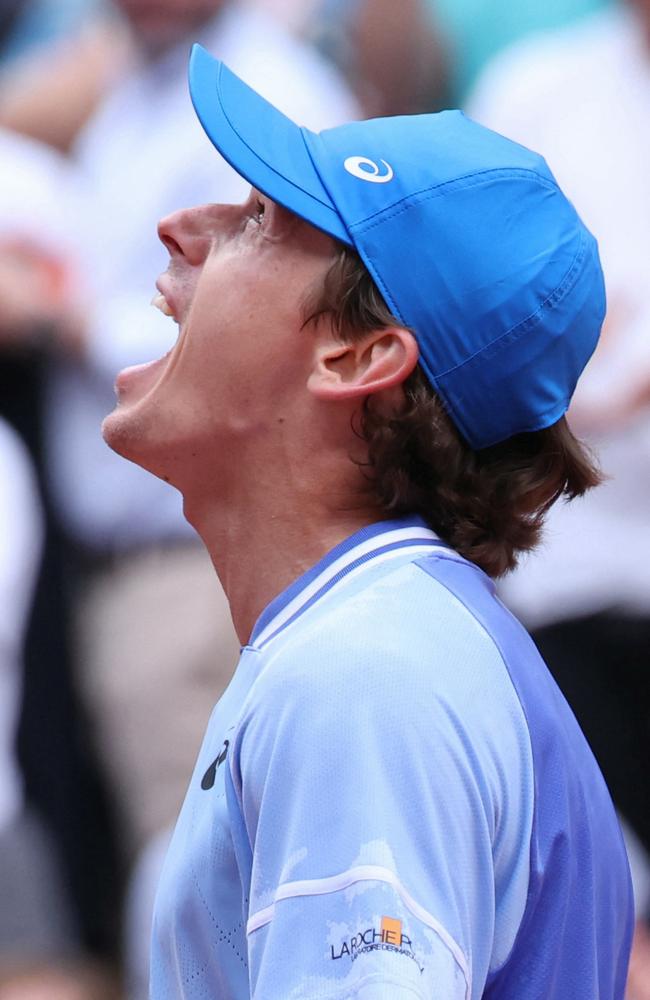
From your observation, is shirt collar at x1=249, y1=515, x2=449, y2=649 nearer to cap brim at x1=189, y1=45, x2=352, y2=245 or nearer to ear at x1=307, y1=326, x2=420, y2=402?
ear at x1=307, y1=326, x2=420, y2=402

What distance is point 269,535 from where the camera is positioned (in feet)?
6.55

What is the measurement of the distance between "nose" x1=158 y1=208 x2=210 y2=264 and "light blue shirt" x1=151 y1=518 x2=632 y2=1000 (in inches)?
19.7

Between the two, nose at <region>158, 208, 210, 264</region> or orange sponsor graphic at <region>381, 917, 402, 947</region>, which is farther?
nose at <region>158, 208, 210, 264</region>

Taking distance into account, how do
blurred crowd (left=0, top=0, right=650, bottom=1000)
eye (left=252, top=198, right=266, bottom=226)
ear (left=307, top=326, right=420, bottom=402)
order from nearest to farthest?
ear (left=307, top=326, right=420, bottom=402), eye (left=252, top=198, right=266, bottom=226), blurred crowd (left=0, top=0, right=650, bottom=1000)

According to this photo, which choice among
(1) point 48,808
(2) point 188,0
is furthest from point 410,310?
(2) point 188,0

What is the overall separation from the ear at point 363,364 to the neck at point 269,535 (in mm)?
137

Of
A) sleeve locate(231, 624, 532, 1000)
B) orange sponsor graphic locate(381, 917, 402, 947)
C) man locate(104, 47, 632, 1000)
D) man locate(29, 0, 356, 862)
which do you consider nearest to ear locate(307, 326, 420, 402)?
man locate(104, 47, 632, 1000)

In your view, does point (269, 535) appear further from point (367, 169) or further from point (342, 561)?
point (367, 169)

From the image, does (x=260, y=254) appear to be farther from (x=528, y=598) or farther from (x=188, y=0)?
(x=188, y=0)

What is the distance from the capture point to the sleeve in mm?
1483

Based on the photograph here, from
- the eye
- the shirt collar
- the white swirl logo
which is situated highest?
the white swirl logo

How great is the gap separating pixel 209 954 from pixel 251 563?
0.51 metres

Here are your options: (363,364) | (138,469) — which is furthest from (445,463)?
(138,469)

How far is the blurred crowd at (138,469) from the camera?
4152 millimetres
